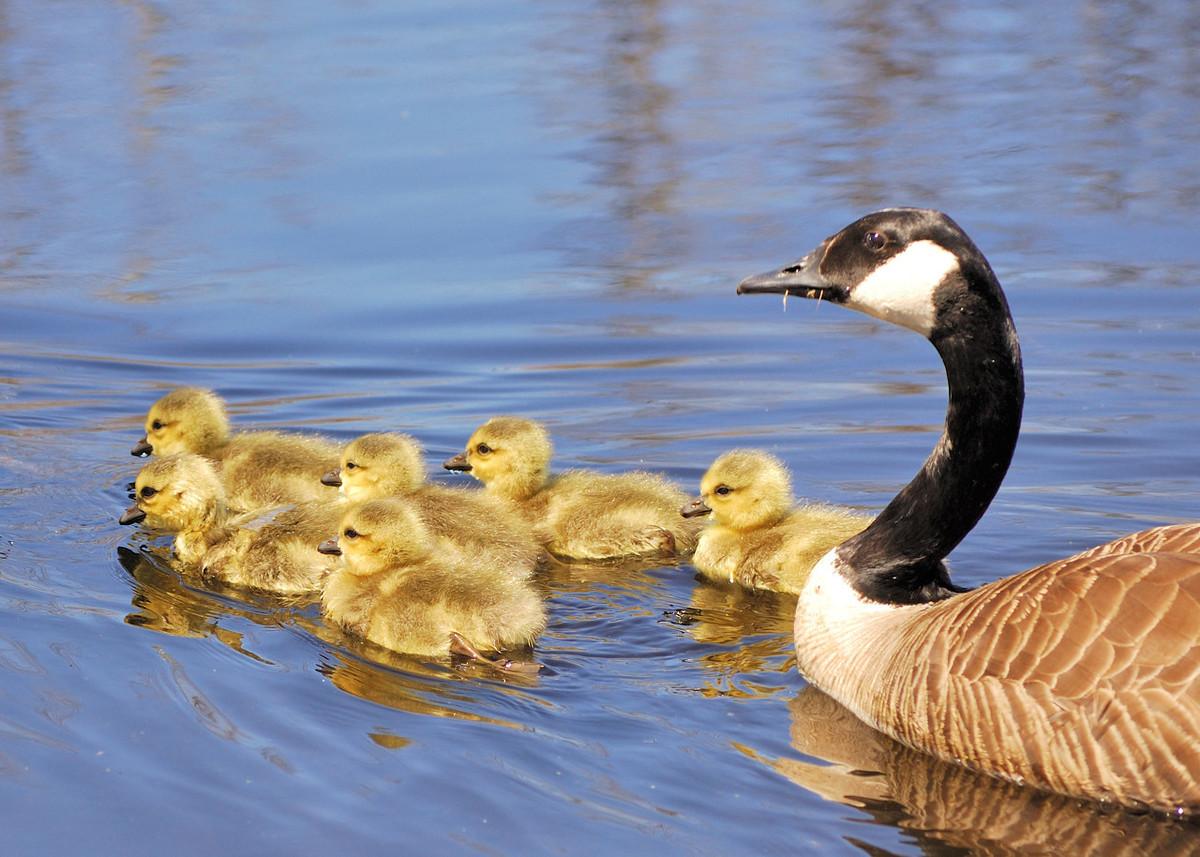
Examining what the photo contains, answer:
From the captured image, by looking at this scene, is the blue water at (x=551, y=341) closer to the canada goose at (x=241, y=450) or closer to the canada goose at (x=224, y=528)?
the canada goose at (x=224, y=528)

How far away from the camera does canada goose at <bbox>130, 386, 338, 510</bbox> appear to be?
7.73m

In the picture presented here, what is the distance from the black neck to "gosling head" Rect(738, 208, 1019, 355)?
1cm

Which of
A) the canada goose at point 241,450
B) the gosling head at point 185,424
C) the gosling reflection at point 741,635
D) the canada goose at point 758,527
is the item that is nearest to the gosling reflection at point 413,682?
the gosling reflection at point 741,635

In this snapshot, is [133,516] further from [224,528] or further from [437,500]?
[437,500]

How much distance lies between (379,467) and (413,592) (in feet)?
3.85

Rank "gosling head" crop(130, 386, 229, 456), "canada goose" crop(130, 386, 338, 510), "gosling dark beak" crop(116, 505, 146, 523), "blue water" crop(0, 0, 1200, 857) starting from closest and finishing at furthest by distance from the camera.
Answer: "blue water" crop(0, 0, 1200, 857)
"gosling dark beak" crop(116, 505, 146, 523)
"canada goose" crop(130, 386, 338, 510)
"gosling head" crop(130, 386, 229, 456)

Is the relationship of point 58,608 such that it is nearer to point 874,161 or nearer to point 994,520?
point 994,520

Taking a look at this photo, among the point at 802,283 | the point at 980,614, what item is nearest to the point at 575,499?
the point at 802,283

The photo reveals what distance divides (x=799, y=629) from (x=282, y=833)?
2051 mm

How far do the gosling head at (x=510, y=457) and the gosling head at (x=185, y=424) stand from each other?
1133mm

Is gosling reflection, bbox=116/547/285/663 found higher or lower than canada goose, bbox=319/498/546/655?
lower

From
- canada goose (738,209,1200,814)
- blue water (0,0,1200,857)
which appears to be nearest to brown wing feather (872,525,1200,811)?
canada goose (738,209,1200,814)

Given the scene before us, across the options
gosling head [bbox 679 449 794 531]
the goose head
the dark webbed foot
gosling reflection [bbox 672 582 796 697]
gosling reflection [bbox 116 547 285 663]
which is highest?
the goose head

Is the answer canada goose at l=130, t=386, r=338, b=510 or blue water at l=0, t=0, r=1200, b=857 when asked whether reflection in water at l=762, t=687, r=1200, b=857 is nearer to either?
blue water at l=0, t=0, r=1200, b=857
